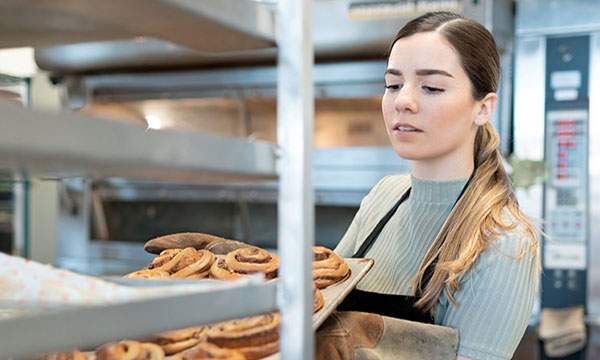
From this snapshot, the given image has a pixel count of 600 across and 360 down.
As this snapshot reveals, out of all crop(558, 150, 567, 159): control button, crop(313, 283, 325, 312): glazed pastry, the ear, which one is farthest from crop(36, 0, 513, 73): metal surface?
crop(313, 283, 325, 312): glazed pastry

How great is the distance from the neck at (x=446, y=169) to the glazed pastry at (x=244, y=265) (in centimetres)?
55

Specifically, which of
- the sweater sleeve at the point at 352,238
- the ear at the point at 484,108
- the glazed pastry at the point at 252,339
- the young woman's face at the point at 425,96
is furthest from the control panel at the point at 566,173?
the glazed pastry at the point at 252,339

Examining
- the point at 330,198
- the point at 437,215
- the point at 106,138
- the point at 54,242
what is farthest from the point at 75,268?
the point at 106,138

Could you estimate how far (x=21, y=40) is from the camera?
2.42 feet

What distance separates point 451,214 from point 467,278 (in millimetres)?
184

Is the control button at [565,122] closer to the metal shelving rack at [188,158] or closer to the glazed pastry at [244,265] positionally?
the glazed pastry at [244,265]

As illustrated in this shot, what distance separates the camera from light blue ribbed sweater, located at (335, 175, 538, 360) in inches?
41.9

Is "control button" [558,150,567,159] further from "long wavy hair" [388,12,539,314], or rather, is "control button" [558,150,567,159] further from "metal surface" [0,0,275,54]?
"metal surface" [0,0,275,54]

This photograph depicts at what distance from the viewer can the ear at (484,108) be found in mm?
1292

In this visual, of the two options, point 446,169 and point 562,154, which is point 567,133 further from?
point 446,169

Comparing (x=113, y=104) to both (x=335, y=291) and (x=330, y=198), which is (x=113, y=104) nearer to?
(x=330, y=198)

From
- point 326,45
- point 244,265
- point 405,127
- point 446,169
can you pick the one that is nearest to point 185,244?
point 244,265

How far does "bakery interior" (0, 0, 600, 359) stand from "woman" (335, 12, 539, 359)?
308 millimetres

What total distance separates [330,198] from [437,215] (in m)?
1.62
